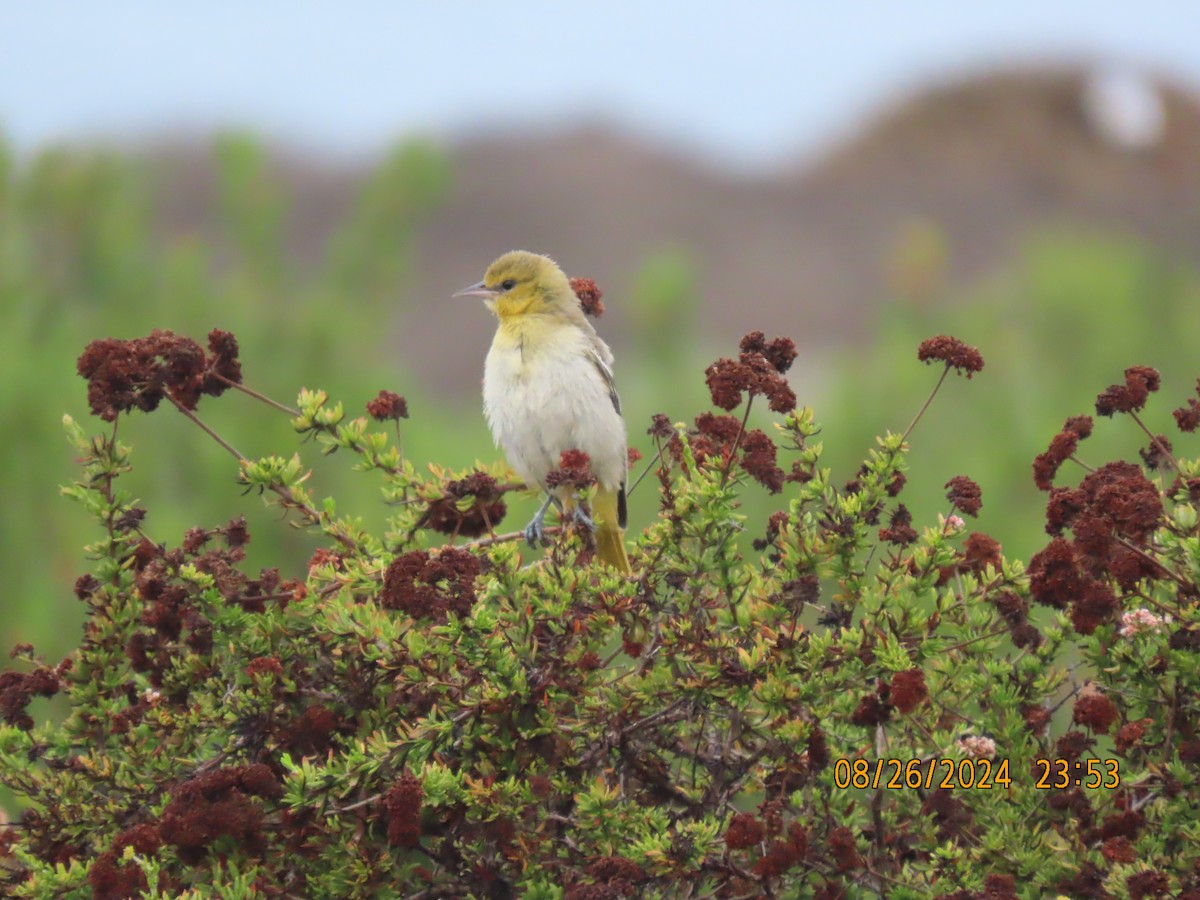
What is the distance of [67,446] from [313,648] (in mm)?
3884

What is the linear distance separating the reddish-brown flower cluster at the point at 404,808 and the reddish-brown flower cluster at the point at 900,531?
0.89 meters

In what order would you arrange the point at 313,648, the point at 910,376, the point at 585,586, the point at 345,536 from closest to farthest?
the point at 585,586 → the point at 313,648 → the point at 345,536 → the point at 910,376

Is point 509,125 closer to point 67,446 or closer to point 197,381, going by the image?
point 67,446

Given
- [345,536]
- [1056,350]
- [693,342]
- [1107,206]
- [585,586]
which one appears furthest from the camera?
[1107,206]

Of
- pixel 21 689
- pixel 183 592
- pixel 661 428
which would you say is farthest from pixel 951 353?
pixel 21 689

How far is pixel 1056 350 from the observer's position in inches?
303

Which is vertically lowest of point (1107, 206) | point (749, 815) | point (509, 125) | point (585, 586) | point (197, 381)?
point (749, 815)

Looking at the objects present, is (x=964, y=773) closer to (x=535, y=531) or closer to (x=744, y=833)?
(x=744, y=833)

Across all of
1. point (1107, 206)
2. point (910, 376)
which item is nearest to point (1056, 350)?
point (910, 376)

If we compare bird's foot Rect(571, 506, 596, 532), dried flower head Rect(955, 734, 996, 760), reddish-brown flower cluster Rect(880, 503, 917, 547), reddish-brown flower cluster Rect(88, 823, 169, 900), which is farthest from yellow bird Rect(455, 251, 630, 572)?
reddish-brown flower cluster Rect(88, 823, 169, 900)

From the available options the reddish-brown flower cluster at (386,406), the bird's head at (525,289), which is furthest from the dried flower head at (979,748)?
the bird's head at (525,289)

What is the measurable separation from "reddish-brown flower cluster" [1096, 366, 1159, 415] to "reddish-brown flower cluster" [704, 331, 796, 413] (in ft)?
1.80

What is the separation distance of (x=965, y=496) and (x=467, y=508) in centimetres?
98

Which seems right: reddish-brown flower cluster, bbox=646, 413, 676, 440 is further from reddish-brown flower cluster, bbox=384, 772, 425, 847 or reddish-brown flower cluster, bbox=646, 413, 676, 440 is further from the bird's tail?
the bird's tail
